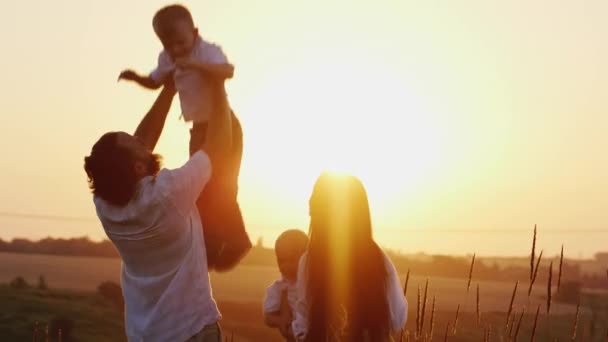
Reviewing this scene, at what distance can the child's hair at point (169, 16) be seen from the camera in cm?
497

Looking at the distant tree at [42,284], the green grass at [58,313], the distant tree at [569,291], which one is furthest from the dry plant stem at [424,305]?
the distant tree at [42,284]

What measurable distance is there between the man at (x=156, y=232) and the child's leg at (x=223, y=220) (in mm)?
508

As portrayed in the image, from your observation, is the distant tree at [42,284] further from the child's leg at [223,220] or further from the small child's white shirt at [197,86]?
the child's leg at [223,220]

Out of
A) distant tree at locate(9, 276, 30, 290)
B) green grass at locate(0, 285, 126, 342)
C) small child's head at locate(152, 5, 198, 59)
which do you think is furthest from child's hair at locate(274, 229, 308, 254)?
distant tree at locate(9, 276, 30, 290)

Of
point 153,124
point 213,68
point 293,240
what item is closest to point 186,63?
point 213,68

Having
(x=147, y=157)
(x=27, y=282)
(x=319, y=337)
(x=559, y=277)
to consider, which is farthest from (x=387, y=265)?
(x=27, y=282)

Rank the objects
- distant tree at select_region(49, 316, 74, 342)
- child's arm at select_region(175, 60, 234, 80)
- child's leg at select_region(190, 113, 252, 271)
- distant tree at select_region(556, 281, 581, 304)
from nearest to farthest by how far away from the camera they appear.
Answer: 1. distant tree at select_region(556, 281, 581, 304)
2. child's arm at select_region(175, 60, 234, 80)
3. child's leg at select_region(190, 113, 252, 271)
4. distant tree at select_region(49, 316, 74, 342)

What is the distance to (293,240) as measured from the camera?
672 cm

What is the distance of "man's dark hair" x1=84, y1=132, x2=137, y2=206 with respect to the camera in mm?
4078

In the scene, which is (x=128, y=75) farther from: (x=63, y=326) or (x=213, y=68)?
(x=63, y=326)

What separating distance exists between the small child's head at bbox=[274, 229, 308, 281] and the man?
7.80ft

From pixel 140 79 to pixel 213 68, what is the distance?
86cm

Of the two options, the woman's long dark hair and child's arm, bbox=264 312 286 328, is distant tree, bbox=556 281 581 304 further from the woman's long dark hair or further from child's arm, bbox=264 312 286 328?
child's arm, bbox=264 312 286 328

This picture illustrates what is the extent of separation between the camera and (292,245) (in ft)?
22.0
